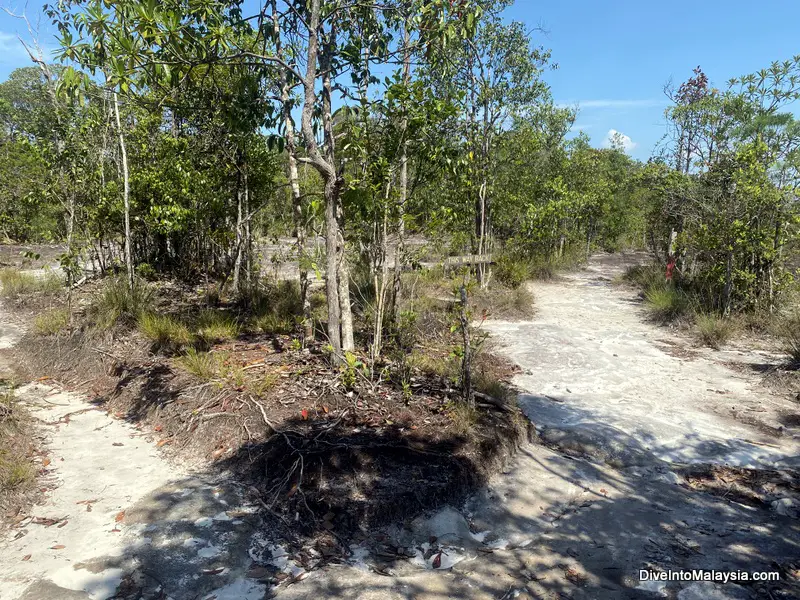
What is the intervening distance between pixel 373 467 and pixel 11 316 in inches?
314

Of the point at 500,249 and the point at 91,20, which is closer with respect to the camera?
the point at 91,20

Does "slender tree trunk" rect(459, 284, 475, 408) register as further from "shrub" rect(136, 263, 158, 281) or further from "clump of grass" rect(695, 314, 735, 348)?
"shrub" rect(136, 263, 158, 281)

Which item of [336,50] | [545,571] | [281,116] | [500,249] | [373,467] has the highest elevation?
[336,50]

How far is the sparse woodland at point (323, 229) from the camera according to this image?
4242 millimetres

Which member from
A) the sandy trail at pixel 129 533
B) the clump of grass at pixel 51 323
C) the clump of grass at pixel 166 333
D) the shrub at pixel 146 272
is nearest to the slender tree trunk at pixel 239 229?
the clump of grass at pixel 166 333

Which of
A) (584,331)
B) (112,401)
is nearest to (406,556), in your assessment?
(112,401)

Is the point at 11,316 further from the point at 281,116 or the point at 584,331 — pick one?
the point at 584,331

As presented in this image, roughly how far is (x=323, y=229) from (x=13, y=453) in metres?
3.49

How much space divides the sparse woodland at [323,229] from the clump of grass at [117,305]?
30mm

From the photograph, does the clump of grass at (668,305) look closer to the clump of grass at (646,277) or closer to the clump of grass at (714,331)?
the clump of grass at (714,331)

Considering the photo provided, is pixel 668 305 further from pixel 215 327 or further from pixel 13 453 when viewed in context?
pixel 13 453

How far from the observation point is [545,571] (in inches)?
125

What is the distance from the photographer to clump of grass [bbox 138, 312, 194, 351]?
6.44m

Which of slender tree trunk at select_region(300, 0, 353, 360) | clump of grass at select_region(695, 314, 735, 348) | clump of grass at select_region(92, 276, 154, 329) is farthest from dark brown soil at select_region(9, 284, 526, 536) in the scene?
clump of grass at select_region(695, 314, 735, 348)
